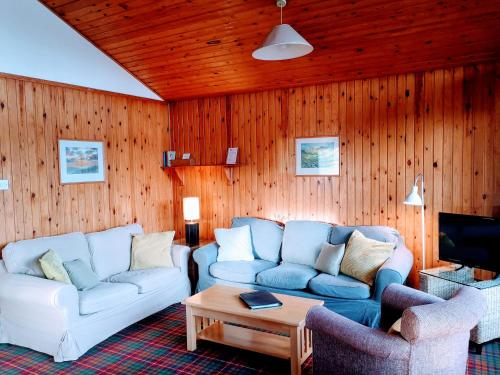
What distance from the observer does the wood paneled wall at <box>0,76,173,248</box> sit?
3553mm

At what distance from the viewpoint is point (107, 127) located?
4.43 m

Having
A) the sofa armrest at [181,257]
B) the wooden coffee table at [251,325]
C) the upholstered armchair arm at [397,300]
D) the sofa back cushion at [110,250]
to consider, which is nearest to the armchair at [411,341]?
the upholstered armchair arm at [397,300]

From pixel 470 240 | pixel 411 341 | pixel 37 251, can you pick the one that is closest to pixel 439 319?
Result: pixel 411 341

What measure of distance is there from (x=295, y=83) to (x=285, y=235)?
166cm

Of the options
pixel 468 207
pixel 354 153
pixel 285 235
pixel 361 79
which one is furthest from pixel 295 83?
pixel 468 207

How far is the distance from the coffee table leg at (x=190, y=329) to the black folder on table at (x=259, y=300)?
0.42 m

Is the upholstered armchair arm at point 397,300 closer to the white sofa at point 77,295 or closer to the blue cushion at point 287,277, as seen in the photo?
the blue cushion at point 287,277

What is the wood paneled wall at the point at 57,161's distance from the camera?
3.55 m

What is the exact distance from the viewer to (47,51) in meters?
3.77

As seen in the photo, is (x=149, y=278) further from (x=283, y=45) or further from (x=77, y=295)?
(x=283, y=45)

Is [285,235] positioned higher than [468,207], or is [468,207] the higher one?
[468,207]

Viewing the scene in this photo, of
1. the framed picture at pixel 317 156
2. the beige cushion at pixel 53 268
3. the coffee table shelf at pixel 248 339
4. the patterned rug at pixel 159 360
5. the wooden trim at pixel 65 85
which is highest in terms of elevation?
the wooden trim at pixel 65 85

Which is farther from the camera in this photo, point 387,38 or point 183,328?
point 183,328

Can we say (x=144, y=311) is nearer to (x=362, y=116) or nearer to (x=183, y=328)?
(x=183, y=328)
